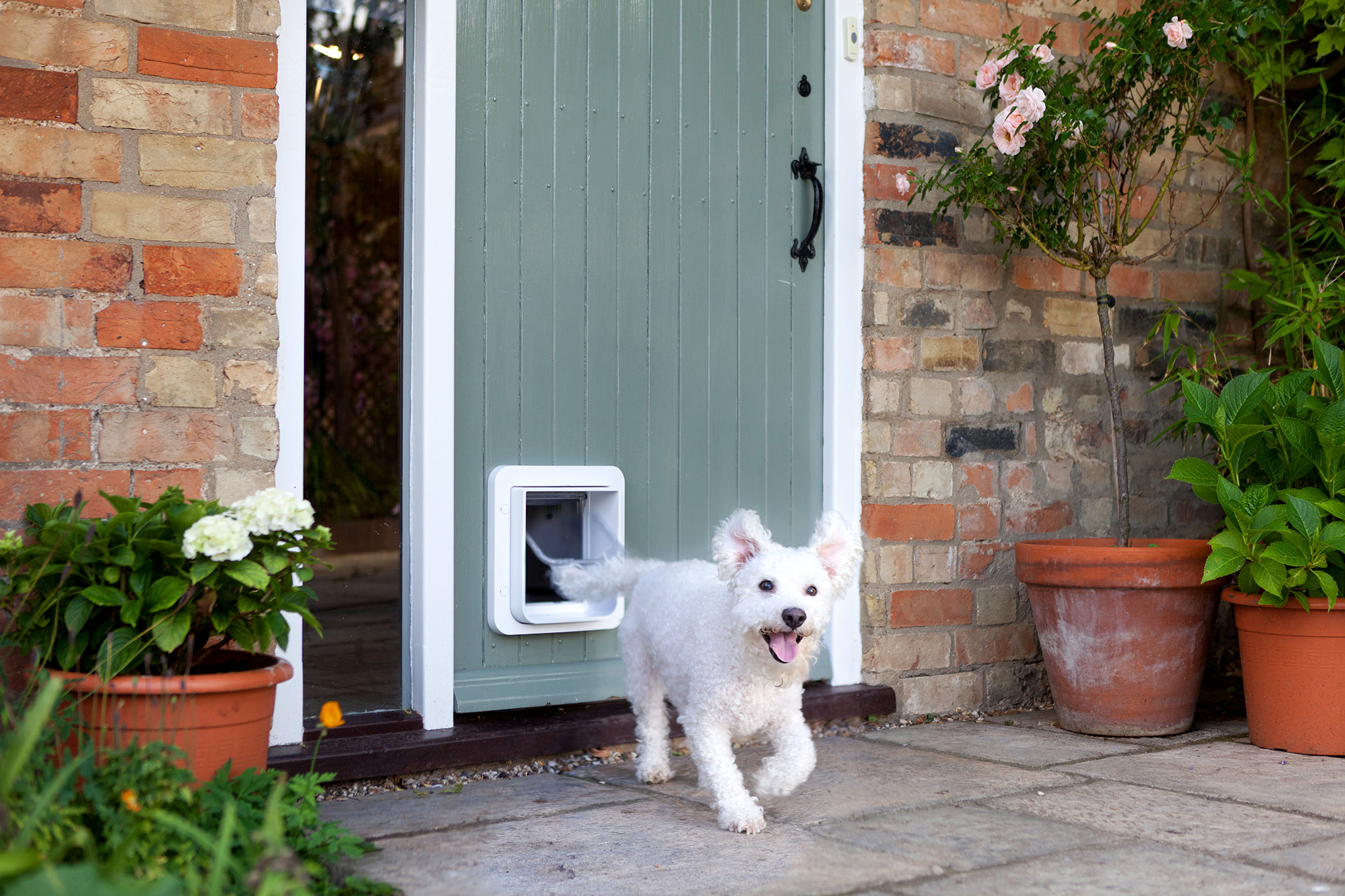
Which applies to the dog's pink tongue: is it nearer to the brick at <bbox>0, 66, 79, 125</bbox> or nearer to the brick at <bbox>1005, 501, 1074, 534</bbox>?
the brick at <bbox>1005, 501, 1074, 534</bbox>

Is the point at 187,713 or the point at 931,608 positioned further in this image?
the point at 931,608

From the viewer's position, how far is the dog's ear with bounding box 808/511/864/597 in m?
2.52

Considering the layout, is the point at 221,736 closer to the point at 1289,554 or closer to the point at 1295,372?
the point at 1289,554

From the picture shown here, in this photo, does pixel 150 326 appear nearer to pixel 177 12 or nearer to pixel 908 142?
pixel 177 12

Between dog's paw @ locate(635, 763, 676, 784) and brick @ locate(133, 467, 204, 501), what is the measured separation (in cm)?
122

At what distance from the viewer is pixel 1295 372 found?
11.0 feet

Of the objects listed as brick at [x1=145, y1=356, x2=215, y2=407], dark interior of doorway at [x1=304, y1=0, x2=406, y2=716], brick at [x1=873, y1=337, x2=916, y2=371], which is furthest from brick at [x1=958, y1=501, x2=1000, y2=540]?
dark interior of doorway at [x1=304, y1=0, x2=406, y2=716]

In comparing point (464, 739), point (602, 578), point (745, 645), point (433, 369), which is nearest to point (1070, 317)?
point (602, 578)

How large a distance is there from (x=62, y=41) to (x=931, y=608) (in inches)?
110

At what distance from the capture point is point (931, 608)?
3.74 m

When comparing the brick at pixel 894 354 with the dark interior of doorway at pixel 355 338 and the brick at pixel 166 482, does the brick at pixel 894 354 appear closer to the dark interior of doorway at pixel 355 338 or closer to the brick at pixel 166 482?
the brick at pixel 166 482

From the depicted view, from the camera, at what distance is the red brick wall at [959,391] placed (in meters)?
3.67

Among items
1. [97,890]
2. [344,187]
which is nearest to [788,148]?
[97,890]

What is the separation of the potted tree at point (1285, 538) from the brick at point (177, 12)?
2634mm
